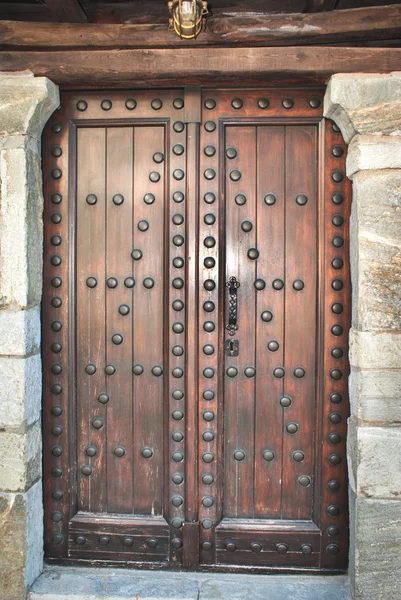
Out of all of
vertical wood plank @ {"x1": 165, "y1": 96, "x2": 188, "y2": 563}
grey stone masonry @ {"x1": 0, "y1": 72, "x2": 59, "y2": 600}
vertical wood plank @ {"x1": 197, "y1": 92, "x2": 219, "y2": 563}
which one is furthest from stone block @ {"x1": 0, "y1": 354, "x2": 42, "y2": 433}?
vertical wood plank @ {"x1": 197, "y1": 92, "x2": 219, "y2": 563}

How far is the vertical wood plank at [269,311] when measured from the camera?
224cm

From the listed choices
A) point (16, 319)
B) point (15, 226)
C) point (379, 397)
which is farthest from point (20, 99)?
point (379, 397)

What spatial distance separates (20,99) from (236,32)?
3.25 feet

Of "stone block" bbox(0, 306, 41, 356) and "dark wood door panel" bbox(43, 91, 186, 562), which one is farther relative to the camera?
"dark wood door panel" bbox(43, 91, 186, 562)

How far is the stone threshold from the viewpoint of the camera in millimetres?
2074

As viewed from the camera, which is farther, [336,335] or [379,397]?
[336,335]

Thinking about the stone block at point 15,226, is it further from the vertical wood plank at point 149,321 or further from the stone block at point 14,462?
the stone block at point 14,462

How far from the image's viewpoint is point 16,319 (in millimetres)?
2084

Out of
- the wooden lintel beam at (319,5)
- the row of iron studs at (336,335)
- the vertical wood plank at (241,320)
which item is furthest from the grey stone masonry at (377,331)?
the vertical wood plank at (241,320)

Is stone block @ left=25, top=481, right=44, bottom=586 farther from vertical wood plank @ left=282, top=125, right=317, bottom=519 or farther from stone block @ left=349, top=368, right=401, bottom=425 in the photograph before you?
stone block @ left=349, top=368, right=401, bottom=425

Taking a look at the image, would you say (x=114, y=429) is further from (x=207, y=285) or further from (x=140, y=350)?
(x=207, y=285)

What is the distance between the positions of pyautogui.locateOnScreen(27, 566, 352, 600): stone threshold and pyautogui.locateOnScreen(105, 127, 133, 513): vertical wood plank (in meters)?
0.30

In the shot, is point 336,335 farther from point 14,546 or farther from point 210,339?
point 14,546

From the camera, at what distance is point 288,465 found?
7.39 ft
